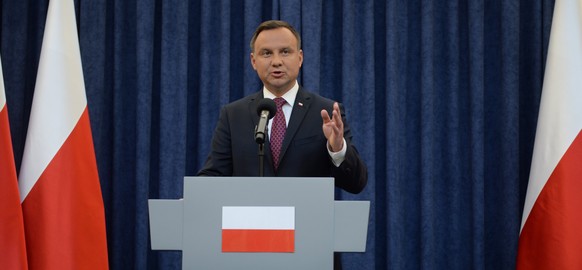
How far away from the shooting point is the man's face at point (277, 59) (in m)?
2.90

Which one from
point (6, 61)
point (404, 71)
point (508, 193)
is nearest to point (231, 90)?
point (404, 71)

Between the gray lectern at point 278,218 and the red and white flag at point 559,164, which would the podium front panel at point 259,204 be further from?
the red and white flag at point 559,164

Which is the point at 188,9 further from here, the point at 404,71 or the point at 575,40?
the point at 575,40

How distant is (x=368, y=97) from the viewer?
4777mm

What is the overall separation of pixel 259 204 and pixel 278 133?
0.79 m

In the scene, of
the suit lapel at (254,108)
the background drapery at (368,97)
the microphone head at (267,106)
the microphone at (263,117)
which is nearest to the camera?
the microphone at (263,117)

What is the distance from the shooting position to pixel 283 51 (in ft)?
9.64

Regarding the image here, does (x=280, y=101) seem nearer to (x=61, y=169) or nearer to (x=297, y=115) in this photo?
(x=297, y=115)

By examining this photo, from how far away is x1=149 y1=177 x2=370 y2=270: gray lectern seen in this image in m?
2.07

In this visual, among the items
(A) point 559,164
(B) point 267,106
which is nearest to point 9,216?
(B) point 267,106

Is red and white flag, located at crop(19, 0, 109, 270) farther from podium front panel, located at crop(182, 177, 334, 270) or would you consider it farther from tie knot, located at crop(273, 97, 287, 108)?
podium front panel, located at crop(182, 177, 334, 270)

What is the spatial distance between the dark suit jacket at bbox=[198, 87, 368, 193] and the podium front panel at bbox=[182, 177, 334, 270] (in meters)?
0.50

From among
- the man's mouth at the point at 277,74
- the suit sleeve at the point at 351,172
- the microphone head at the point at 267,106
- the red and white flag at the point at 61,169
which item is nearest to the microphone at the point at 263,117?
the microphone head at the point at 267,106

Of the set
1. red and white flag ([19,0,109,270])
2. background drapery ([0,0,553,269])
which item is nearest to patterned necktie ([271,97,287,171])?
red and white flag ([19,0,109,270])
